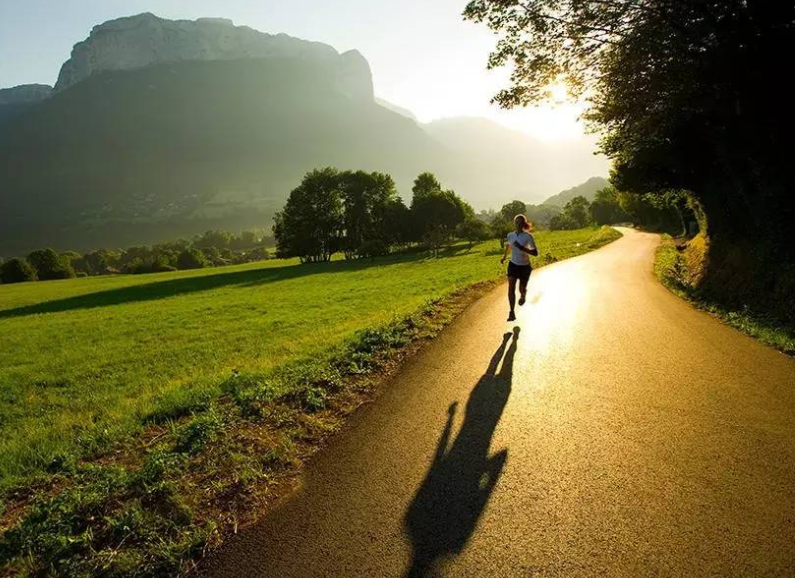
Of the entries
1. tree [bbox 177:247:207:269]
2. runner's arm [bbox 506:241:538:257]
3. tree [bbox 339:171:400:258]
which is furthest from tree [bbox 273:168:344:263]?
runner's arm [bbox 506:241:538:257]

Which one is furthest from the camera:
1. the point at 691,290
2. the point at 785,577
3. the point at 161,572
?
the point at 691,290

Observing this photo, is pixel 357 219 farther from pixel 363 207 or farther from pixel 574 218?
pixel 574 218

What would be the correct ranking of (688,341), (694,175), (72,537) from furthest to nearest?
(694,175) → (688,341) → (72,537)

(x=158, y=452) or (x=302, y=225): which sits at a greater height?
(x=302, y=225)

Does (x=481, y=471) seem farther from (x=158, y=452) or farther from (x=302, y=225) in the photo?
(x=302, y=225)

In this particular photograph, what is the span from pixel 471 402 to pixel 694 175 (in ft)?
81.6

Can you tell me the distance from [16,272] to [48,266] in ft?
20.4

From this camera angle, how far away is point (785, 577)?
11.3 ft

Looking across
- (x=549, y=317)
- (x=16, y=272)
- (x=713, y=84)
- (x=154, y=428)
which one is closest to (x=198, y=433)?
(x=154, y=428)

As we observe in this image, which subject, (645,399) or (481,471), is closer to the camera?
(481,471)

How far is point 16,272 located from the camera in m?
89.4

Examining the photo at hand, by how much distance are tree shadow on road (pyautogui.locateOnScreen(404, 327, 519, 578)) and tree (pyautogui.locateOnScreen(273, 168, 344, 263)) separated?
76.0 m

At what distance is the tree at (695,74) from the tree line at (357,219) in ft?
202

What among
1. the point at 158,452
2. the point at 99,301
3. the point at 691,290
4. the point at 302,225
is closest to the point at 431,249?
the point at 302,225
